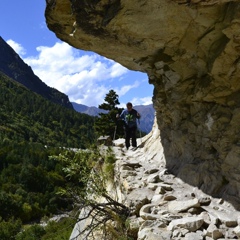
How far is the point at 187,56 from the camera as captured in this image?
10.4 m

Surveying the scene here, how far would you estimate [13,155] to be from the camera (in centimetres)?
10456

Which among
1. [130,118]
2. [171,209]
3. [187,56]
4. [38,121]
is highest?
[38,121]

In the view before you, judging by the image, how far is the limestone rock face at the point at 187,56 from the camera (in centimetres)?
860

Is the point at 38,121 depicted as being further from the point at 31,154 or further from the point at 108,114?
the point at 108,114

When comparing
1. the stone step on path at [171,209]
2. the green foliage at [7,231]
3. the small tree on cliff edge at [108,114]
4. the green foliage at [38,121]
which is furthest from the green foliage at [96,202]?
the green foliage at [38,121]

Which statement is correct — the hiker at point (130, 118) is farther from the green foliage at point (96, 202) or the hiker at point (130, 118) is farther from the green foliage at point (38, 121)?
the green foliage at point (38, 121)

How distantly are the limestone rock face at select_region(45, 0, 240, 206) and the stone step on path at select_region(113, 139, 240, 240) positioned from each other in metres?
0.48

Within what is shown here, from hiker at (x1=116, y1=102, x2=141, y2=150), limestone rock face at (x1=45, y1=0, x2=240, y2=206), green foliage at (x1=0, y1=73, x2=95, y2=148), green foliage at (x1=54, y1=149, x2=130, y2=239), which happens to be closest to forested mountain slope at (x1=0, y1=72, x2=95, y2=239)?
green foliage at (x1=0, y1=73, x2=95, y2=148)

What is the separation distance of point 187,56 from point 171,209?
476cm

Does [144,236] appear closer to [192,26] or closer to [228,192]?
[228,192]

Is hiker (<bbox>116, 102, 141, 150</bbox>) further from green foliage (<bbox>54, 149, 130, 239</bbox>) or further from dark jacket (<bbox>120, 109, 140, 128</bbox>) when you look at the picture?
green foliage (<bbox>54, 149, 130, 239</bbox>)

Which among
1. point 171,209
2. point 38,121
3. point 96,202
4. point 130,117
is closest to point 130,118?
point 130,117

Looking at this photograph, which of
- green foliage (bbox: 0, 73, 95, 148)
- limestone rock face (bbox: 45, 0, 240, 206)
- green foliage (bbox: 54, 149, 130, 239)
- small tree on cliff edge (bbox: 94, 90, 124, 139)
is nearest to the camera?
limestone rock face (bbox: 45, 0, 240, 206)

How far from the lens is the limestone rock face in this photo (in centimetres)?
860
